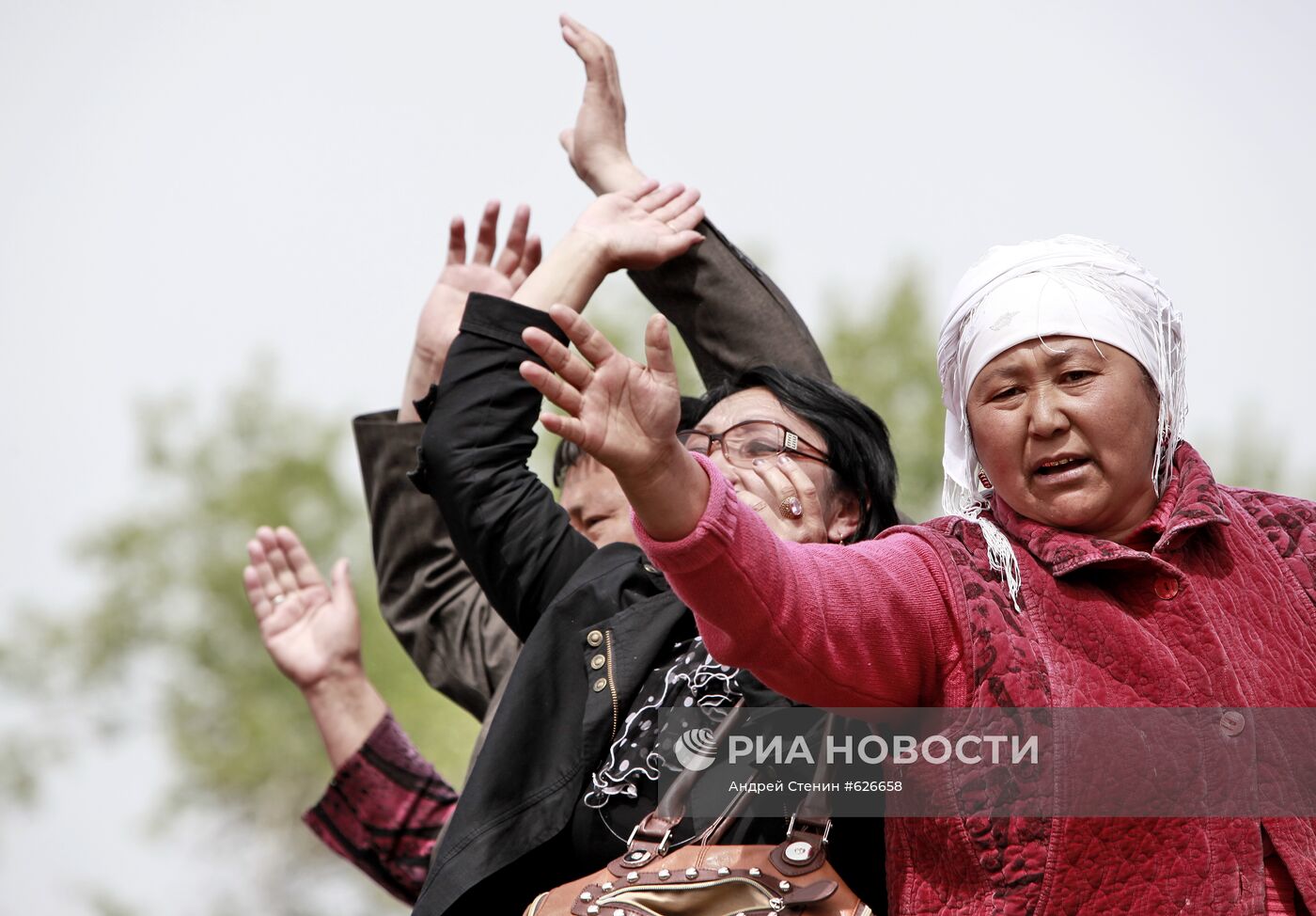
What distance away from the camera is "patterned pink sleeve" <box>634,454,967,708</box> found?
1908 millimetres

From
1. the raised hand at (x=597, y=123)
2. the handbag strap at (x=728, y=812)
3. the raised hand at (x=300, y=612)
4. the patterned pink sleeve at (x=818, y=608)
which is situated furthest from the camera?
the raised hand at (x=300, y=612)

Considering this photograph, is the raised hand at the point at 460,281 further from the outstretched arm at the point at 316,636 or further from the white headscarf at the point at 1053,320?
the white headscarf at the point at 1053,320

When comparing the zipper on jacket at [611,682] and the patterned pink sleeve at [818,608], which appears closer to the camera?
the patterned pink sleeve at [818,608]

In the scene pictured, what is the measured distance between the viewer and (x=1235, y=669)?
207cm

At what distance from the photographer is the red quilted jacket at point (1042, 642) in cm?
195

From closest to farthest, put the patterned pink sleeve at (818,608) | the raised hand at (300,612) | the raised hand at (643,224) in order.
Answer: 1. the patterned pink sleeve at (818,608)
2. the raised hand at (643,224)
3. the raised hand at (300,612)

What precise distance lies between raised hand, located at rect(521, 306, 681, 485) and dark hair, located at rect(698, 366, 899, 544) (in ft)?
3.62

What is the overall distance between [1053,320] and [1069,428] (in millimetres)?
158

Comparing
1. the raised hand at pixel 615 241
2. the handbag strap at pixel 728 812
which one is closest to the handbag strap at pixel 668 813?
the handbag strap at pixel 728 812

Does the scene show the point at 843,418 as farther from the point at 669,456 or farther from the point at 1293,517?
the point at 669,456

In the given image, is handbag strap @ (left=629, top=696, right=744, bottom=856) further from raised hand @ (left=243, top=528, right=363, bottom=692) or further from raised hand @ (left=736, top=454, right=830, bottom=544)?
raised hand @ (left=243, top=528, right=363, bottom=692)

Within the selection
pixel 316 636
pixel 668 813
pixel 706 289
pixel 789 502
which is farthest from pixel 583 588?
pixel 316 636

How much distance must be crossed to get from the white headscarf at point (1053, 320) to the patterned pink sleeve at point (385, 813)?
1863mm

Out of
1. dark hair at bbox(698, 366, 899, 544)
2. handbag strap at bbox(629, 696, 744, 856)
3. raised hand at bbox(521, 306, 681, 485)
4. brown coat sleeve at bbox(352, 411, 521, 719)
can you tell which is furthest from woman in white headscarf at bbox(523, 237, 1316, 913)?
brown coat sleeve at bbox(352, 411, 521, 719)
